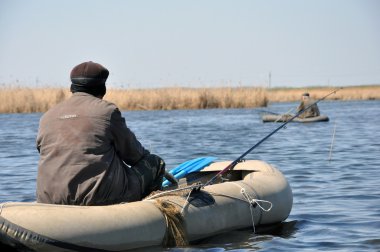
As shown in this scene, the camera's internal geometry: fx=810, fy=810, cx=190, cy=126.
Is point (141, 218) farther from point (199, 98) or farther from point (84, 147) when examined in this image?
point (199, 98)

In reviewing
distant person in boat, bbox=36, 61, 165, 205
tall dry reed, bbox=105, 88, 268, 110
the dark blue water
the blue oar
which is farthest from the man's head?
tall dry reed, bbox=105, 88, 268, 110

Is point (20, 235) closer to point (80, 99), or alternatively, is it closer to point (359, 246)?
point (80, 99)

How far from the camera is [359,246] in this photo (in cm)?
679

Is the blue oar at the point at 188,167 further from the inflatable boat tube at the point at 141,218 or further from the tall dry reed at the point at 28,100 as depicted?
the tall dry reed at the point at 28,100

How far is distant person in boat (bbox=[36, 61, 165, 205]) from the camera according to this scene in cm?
589

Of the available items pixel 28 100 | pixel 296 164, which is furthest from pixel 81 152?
pixel 28 100

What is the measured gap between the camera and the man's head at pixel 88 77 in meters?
6.14

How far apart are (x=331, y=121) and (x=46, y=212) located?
75.4ft

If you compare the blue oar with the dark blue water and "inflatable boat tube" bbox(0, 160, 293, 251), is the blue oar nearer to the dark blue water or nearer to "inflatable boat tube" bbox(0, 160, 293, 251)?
"inflatable boat tube" bbox(0, 160, 293, 251)

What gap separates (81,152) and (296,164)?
8.14 m

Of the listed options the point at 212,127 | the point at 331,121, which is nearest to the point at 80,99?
the point at 212,127

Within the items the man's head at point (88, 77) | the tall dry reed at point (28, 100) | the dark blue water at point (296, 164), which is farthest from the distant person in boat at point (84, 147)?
the tall dry reed at point (28, 100)

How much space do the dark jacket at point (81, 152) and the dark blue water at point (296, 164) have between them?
976 mm

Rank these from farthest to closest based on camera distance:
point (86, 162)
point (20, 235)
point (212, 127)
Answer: point (212, 127) → point (86, 162) → point (20, 235)
